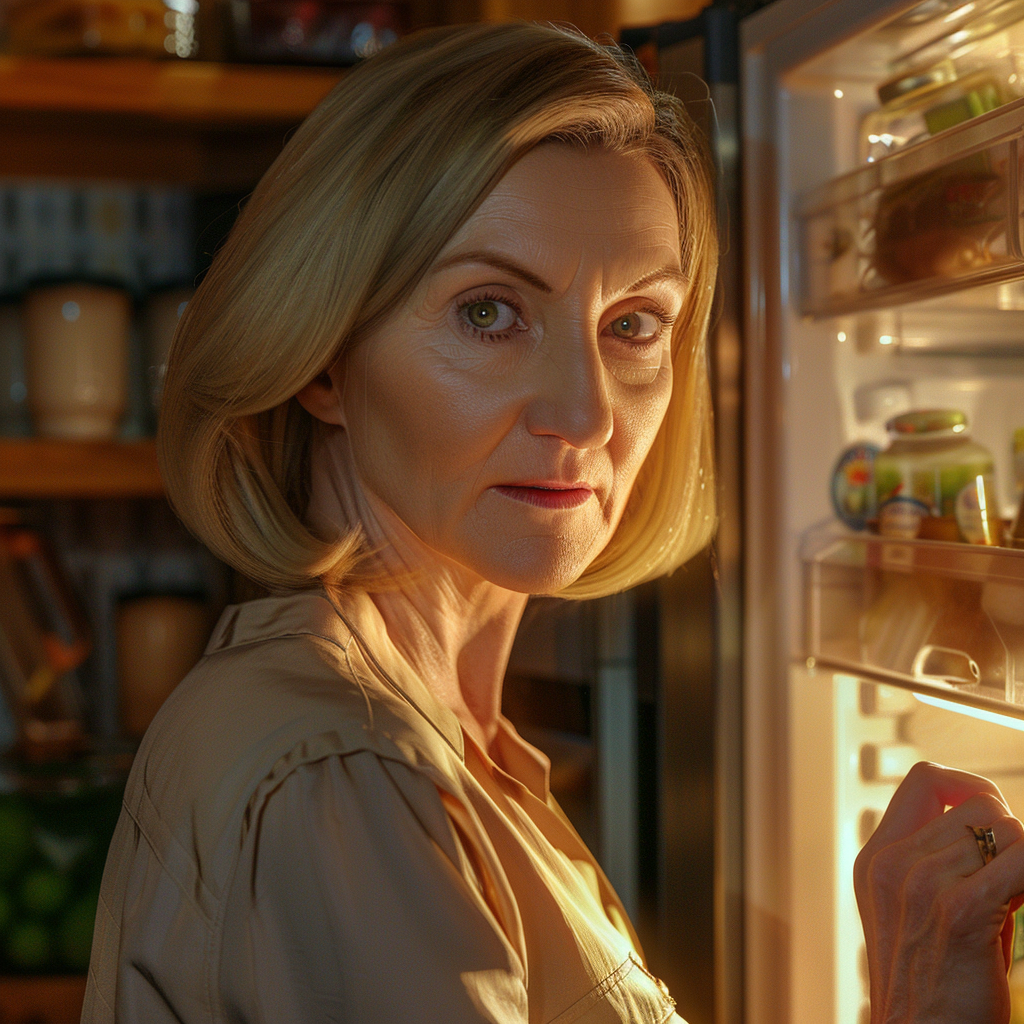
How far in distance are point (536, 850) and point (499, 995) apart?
13cm

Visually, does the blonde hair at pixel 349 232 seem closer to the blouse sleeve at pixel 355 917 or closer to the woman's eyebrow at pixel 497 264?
the woman's eyebrow at pixel 497 264

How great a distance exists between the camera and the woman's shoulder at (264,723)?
57 centimetres

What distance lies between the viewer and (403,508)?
0.72 metres

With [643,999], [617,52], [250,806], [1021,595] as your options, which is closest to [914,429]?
[1021,595]

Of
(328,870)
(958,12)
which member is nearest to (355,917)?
(328,870)

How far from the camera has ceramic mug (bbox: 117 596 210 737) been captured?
1.52m

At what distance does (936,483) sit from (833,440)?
107mm

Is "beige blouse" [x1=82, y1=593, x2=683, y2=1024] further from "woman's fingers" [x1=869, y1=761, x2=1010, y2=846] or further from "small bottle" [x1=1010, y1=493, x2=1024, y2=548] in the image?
"small bottle" [x1=1010, y1=493, x2=1024, y2=548]

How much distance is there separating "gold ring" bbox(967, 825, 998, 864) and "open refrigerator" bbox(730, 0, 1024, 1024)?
0.12 meters

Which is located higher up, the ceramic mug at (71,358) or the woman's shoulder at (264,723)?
the ceramic mug at (71,358)

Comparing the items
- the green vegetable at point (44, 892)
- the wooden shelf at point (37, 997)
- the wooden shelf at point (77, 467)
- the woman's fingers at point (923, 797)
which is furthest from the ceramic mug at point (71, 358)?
the woman's fingers at point (923, 797)

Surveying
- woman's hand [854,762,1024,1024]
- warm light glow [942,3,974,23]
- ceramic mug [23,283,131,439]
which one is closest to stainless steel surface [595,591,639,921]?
woman's hand [854,762,1024,1024]

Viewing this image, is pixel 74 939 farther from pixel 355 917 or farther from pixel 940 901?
pixel 940 901

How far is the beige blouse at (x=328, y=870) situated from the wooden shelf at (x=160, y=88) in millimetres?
992
